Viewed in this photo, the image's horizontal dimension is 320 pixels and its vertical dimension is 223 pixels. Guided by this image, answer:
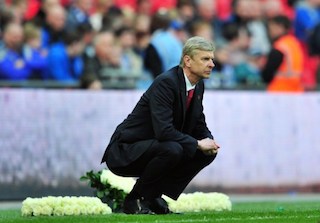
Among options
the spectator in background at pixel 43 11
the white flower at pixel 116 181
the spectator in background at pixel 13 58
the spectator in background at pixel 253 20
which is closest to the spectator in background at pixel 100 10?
the spectator in background at pixel 43 11

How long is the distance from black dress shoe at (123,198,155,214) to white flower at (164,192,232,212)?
116cm

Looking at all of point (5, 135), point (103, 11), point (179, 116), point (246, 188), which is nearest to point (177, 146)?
point (179, 116)

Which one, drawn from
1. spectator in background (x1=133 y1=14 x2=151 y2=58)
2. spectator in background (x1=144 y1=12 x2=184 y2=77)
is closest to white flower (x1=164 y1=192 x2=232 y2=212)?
spectator in background (x1=144 y1=12 x2=184 y2=77)

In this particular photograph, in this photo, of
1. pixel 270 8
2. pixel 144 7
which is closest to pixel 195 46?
pixel 144 7

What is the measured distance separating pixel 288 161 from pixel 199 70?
7384 millimetres

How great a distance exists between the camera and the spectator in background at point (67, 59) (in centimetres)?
1938

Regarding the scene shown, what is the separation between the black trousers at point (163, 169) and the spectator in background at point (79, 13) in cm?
878

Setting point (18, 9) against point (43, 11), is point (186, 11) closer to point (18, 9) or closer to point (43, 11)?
point (43, 11)

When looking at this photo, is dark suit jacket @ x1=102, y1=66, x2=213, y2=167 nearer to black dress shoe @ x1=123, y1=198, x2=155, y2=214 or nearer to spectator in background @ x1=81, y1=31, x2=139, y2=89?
black dress shoe @ x1=123, y1=198, x2=155, y2=214

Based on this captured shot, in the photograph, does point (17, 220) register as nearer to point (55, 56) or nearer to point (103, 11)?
point (55, 56)

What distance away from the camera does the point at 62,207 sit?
12602 millimetres

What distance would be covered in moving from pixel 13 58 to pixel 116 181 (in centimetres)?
596

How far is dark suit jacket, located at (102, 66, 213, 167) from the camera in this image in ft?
38.8

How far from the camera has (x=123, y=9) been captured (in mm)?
21828
